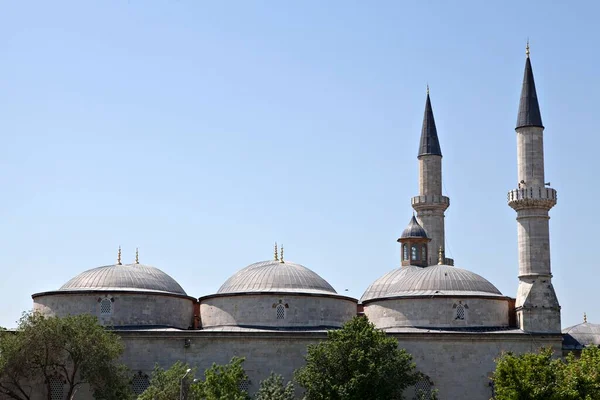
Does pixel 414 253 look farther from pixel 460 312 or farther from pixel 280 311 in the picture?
pixel 280 311

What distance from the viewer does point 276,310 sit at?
3622 centimetres

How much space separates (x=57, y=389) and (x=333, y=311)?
9392mm

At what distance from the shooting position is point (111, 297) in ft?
118

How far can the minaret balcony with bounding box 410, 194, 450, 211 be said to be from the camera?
45.2m

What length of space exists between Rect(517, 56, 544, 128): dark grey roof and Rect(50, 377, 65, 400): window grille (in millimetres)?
17898

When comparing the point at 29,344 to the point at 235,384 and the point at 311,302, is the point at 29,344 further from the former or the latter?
the point at 311,302

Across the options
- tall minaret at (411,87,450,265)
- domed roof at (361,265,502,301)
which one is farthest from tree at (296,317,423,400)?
tall minaret at (411,87,450,265)

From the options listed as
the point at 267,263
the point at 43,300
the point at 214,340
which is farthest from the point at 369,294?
the point at 43,300

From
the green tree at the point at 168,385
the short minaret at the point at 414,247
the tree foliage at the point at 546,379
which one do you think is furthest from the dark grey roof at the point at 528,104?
the green tree at the point at 168,385

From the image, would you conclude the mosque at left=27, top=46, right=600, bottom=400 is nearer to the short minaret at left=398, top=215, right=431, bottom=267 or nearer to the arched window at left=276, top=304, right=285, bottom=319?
the arched window at left=276, top=304, right=285, bottom=319

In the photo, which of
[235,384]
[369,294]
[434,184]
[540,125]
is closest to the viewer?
[235,384]

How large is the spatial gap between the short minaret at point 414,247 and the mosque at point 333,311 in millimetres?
3375

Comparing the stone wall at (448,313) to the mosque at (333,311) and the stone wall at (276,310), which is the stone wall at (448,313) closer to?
the mosque at (333,311)

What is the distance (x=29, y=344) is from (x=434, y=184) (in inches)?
782
